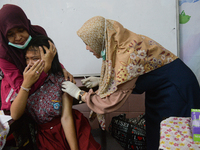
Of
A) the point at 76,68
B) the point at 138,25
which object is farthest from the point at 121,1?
the point at 76,68

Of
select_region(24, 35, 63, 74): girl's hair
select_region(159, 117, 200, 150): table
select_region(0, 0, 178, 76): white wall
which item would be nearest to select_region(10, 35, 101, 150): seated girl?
select_region(24, 35, 63, 74): girl's hair

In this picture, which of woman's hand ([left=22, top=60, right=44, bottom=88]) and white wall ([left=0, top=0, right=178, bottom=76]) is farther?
white wall ([left=0, top=0, right=178, bottom=76])

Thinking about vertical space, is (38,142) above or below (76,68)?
below

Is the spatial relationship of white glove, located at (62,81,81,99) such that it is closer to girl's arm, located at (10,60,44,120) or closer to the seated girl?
the seated girl

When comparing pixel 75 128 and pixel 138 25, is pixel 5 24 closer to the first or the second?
pixel 75 128

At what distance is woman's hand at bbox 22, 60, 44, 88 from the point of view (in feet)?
3.43

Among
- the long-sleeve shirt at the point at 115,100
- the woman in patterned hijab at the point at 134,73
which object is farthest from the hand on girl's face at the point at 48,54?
the long-sleeve shirt at the point at 115,100

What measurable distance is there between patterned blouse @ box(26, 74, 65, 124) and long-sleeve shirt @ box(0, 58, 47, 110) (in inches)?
2.3

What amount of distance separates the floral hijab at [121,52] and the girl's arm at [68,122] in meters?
0.27

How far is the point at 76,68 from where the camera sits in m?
2.06

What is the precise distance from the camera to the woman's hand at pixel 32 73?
1.05 m

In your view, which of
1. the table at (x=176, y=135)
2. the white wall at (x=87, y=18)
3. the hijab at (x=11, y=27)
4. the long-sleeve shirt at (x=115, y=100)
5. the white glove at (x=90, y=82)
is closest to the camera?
the table at (x=176, y=135)

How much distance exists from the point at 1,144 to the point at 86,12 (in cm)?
158

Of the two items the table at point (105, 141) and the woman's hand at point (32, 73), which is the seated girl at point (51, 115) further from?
the table at point (105, 141)
